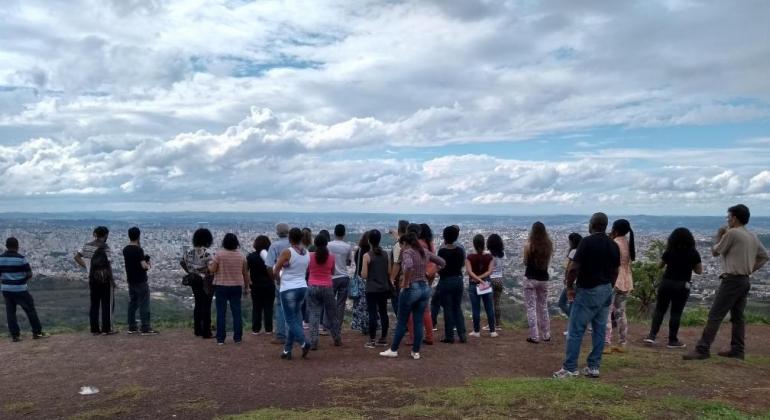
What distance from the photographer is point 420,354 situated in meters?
9.55

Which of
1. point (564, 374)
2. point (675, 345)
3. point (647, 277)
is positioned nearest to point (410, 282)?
point (564, 374)

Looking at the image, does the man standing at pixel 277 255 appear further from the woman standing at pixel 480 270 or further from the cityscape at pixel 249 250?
the woman standing at pixel 480 270

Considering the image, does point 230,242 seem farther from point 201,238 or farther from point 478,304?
point 478,304

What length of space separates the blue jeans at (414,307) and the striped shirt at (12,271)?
280 inches

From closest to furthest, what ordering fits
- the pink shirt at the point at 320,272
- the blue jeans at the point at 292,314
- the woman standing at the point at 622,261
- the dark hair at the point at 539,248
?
the blue jeans at the point at 292,314
the woman standing at the point at 622,261
the pink shirt at the point at 320,272
the dark hair at the point at 539,248

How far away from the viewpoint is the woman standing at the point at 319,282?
30.8ft

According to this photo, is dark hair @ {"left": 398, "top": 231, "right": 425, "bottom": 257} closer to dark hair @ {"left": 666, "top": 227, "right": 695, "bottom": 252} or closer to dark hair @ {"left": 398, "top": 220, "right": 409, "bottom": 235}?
dark hair @ {"left": 398, "top": 220, "right": 409, "bottom": 235}

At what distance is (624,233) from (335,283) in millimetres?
4919

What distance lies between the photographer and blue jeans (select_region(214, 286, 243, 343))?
33.4 feet

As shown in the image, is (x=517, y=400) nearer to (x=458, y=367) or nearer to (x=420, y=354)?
(x=458, y=367)

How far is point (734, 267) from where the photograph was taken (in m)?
8.66

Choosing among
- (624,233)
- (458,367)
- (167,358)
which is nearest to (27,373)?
(167,358)

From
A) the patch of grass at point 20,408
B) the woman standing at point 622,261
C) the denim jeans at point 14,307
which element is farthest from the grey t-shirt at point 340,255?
the denim jeans at point 14,307

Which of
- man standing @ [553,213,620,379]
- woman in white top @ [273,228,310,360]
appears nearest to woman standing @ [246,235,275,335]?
woman in white top @ [273,228,310,360]
